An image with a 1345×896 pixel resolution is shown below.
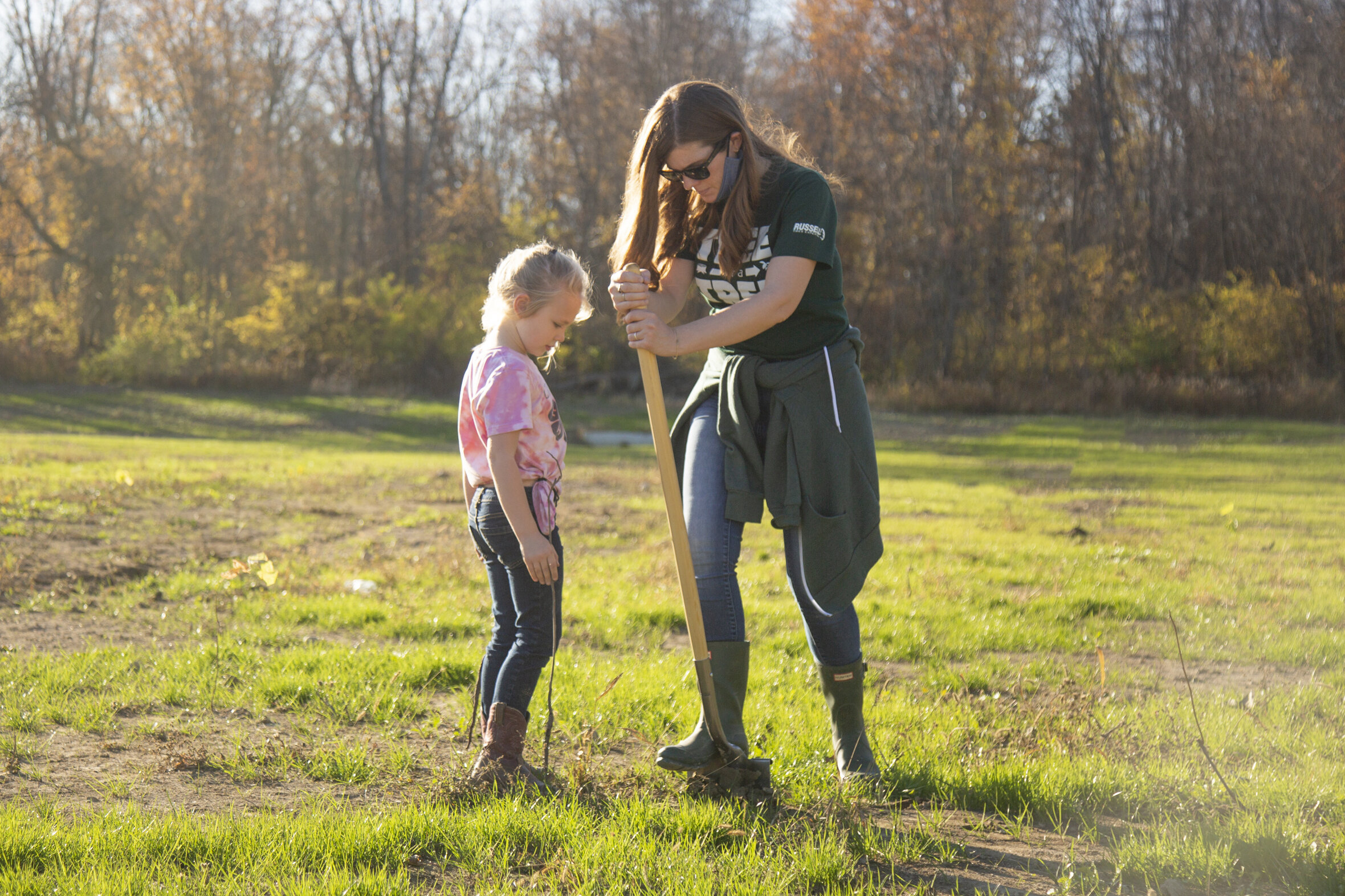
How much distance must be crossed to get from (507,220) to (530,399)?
28917 mm

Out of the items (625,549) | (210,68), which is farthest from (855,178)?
(625,549)

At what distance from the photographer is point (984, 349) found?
97.5 ft

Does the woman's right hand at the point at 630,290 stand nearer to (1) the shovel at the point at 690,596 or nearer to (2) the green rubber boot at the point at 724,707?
(1) the shovel at the point at 690,596

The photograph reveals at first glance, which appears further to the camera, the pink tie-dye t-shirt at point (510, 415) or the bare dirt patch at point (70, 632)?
the bare dirt patch at point (70, 632)

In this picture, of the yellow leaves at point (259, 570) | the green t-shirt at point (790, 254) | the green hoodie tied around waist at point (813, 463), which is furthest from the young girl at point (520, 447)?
the yellow leaves at point (259, 570)

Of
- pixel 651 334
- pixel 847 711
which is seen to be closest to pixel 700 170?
pixel 651 334

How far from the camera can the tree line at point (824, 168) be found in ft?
92.5

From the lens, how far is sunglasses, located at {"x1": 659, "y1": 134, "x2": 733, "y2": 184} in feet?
11.2

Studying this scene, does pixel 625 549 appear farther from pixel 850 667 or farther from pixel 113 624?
pixel 850 667

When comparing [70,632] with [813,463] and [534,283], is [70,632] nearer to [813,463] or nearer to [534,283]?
[534,283]

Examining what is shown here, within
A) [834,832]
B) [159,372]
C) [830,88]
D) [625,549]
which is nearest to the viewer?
[834,832]

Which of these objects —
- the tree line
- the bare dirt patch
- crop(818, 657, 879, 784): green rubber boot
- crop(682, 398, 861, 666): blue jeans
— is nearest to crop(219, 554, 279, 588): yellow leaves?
the bare dirt patch

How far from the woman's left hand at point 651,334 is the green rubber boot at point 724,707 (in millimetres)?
1014

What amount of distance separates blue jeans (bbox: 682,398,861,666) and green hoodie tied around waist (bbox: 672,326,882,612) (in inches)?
1.7
